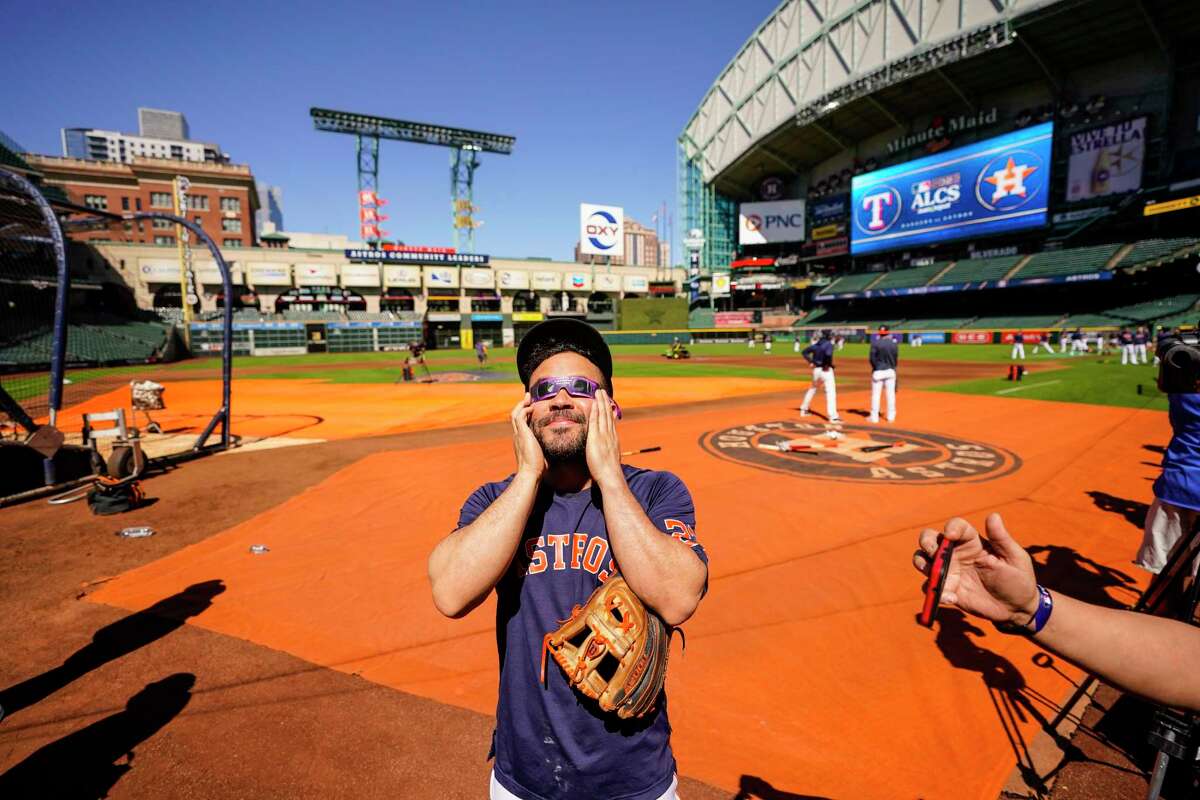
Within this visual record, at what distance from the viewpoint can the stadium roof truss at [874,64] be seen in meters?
39.6

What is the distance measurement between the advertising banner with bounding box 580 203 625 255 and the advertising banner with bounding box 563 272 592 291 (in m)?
4.75

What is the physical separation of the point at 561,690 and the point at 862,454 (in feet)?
32.7

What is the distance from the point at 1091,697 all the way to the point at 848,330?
58.4m

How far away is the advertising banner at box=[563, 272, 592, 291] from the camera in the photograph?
72.4 m

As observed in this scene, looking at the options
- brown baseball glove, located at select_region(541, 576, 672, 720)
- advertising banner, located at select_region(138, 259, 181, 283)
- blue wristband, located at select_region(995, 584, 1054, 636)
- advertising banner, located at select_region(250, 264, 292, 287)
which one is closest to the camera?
blue wristband, located at select_region(995, 584, 1054, 636)

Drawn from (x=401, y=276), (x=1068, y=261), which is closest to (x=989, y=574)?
(x=1068, y=261)

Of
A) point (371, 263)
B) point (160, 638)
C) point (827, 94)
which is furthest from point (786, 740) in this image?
point (371, 263)

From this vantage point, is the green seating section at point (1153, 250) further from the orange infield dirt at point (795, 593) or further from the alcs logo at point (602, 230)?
the alcs logo at point (602, 230)

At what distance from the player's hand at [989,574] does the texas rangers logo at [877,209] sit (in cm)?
6694

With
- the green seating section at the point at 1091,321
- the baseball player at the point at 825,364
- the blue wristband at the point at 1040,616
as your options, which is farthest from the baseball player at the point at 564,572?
the green seating section at the point at 1091,321

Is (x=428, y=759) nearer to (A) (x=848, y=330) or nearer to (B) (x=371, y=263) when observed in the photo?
(A) (x=848, y=330)

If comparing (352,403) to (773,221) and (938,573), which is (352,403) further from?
(773,221)

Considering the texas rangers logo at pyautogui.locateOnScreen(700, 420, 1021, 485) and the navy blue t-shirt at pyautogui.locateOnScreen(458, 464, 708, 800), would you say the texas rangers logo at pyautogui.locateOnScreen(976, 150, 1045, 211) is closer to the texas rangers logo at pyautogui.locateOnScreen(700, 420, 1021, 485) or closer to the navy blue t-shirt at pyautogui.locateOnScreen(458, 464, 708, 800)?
the texas rangers logo at pyautogui.locateOnScreen(700, 420, 1021, 485)

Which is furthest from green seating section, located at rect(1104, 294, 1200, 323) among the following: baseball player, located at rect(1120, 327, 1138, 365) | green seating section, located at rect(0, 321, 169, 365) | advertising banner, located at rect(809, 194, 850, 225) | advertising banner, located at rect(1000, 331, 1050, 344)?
green seating section, located at rect(0, 321, 169, 365)
